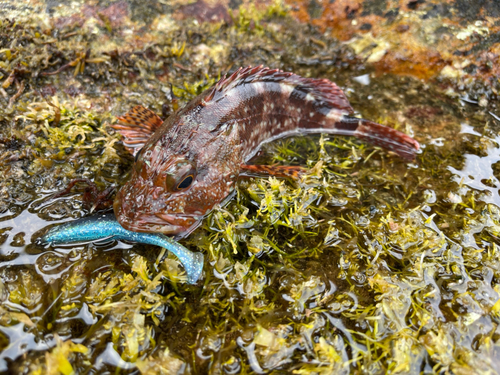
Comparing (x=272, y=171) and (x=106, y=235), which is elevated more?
(x=106, y=235)

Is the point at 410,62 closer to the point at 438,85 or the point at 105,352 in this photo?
the point at 438,85

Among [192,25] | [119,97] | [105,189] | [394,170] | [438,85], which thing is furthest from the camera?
[192,25]

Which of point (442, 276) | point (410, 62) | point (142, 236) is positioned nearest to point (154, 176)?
point (142, 236)

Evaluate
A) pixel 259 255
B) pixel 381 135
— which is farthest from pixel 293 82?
pixel 259 255

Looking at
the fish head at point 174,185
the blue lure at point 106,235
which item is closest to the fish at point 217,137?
the fish head at point 174,185

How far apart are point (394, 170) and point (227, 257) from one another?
245cm

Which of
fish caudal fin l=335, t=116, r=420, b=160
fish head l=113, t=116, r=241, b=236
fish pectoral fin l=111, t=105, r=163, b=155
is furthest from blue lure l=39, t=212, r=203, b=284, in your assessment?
fish caudal fin l=335, t=116, r=420, b=160

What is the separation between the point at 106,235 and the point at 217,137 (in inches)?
57.5

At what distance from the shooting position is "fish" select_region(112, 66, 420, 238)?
3025 mm

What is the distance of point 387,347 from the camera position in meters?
2.54

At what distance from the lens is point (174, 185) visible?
10.0ft

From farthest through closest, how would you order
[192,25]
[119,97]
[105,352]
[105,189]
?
[192,25] → [119,97] → [105,189] → [105,352]

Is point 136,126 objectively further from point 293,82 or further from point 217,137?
point 293,82

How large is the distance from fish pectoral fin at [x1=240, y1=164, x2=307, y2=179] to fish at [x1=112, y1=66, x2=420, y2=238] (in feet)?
0.04
